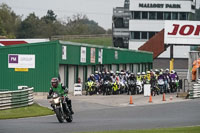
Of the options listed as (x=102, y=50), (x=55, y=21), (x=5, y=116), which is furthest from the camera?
(x=55, y=21)

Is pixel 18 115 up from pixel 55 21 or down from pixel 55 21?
down

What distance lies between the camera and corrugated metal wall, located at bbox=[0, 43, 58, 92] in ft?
138

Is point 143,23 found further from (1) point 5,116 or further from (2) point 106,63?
(1) point 5,116

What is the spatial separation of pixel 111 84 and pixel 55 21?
A: 9496cm

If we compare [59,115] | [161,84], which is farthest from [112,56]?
[59,115]

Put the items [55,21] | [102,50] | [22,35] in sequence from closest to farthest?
[102,50], [22,35], [55,21]

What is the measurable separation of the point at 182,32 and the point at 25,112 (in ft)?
103

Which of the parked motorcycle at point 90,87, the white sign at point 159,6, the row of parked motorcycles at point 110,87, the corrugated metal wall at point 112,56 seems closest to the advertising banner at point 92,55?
the corrugated metal wall at point 112,56

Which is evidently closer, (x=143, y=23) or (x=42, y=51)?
(x=42, y=51)

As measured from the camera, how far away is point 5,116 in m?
26.4

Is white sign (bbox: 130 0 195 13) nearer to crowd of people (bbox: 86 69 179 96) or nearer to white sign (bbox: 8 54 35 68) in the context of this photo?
crowd of people (bbox: 86 69 179 96)

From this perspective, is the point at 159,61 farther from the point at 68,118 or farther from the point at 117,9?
the point at 68,118

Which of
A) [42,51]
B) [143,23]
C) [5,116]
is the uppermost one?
[143,23]

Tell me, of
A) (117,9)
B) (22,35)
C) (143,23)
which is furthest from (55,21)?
(143,23)
